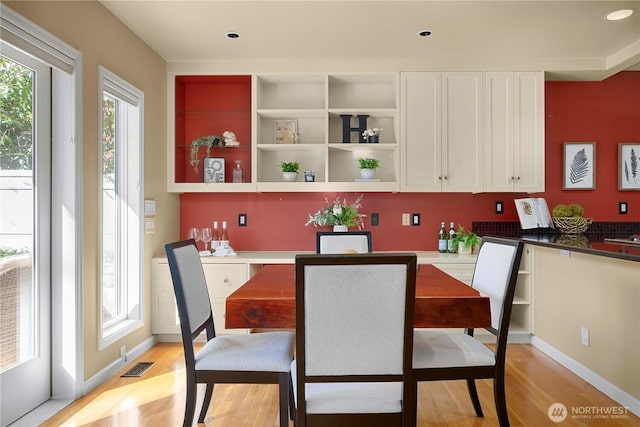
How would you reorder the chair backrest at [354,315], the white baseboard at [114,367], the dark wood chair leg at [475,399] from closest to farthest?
the chair backrest at [354,315]
the dark wood chair leg at [475,399]
the white baseboard at [114,367]

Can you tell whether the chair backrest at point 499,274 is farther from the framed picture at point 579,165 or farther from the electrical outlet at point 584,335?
the framed picture at point 579,165

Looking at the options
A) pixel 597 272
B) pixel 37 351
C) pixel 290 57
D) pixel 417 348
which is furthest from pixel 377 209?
pixel 37 351

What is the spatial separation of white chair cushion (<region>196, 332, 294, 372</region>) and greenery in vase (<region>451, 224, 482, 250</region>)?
2177mm

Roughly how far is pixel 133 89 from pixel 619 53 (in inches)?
152

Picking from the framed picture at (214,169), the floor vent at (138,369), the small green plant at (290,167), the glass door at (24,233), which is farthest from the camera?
the framed picture at (214,169)

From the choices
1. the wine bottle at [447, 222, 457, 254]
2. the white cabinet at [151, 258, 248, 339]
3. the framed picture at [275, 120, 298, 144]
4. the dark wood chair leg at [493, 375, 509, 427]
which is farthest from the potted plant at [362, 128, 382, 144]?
the dark wood chair leg at [493, 375, 509, 427]

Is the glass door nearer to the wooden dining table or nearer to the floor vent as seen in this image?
the floor vent

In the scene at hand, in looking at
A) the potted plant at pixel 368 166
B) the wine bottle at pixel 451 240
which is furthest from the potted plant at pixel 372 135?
the wine bottle at pixel 451 240

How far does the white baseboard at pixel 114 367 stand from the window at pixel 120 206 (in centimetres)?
16

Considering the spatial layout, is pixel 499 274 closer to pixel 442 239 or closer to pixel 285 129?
pixel 442 239

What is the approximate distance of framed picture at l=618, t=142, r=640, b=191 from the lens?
12.7ft

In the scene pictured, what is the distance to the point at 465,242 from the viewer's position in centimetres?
360

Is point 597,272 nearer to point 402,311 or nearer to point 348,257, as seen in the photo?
point 402,311

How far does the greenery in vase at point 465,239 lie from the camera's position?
141 inches
